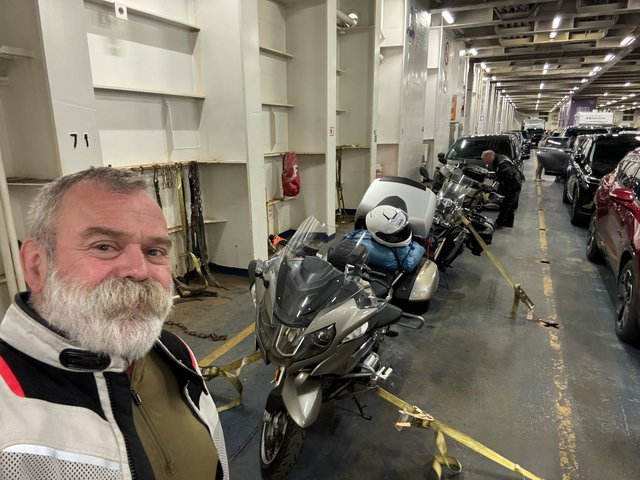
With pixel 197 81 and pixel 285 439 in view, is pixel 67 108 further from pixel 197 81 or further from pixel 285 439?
pixel 285 439

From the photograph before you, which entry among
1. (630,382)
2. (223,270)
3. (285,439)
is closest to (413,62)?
(223,270)

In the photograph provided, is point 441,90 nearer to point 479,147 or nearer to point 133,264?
point 479,147

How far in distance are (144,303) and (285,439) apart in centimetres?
140

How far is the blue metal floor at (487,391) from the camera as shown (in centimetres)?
236

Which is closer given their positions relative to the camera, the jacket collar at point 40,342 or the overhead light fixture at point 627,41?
the jacket collar at point 40,342

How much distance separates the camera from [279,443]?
2.19m

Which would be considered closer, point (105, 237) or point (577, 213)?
point (105, 237)

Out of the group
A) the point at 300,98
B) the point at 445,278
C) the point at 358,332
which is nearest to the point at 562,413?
the point at 358,332

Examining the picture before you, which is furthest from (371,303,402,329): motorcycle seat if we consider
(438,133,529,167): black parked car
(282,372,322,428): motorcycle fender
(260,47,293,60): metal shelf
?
(438,133,529,167): black parked car

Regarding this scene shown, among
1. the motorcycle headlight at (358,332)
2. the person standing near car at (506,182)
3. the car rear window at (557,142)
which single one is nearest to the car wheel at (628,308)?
the motorcycle headlight at (358,332)

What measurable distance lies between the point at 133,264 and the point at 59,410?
371 millimetres

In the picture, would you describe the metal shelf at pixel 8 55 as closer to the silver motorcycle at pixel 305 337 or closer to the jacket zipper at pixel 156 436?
the silver motorcycle at pixel 305 337

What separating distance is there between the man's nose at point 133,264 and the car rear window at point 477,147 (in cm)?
913

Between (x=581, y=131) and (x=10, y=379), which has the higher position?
(x=581, y=131)
